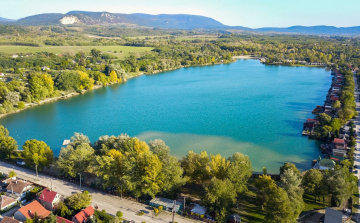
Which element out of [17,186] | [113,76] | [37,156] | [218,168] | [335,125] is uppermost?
[113,76]

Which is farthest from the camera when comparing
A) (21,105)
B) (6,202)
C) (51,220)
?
(21,105)

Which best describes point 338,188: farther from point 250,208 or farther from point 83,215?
point 83,215

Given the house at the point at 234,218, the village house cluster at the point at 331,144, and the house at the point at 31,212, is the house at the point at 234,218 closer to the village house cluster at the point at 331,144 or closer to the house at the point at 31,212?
the village house cluster at the point at 331,144

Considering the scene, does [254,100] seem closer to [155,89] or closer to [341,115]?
[341,115]

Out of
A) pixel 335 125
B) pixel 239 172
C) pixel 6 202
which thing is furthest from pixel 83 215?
pixel 335 125

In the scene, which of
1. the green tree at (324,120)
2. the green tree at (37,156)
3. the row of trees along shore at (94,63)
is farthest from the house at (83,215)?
the green tree at (324,120)
